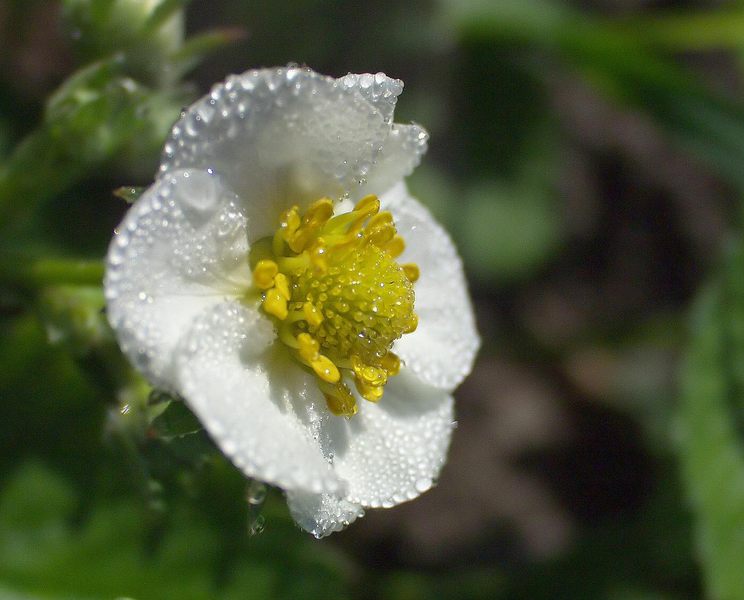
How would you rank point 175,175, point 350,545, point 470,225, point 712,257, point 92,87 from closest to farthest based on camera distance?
point 175,175, point 92,87, point 350,545, point 470,225, point 712,257

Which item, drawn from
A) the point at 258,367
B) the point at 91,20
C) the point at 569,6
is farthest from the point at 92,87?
the point at 569,6

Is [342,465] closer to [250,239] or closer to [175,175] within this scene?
[250,239]

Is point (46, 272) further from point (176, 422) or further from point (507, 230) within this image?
point (507, 230)

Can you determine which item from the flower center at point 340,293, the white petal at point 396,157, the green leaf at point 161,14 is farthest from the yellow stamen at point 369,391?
the green leaf at point 161,14

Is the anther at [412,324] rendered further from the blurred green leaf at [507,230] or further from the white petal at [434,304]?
the blurred green leaf at [507,230]

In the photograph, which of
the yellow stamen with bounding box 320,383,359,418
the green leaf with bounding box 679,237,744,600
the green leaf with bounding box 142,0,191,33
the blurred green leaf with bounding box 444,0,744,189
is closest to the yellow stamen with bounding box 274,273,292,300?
the yellow stamen with bounding box 320,383,359,418

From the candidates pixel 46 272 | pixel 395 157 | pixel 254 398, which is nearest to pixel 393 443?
pixel 254 398
